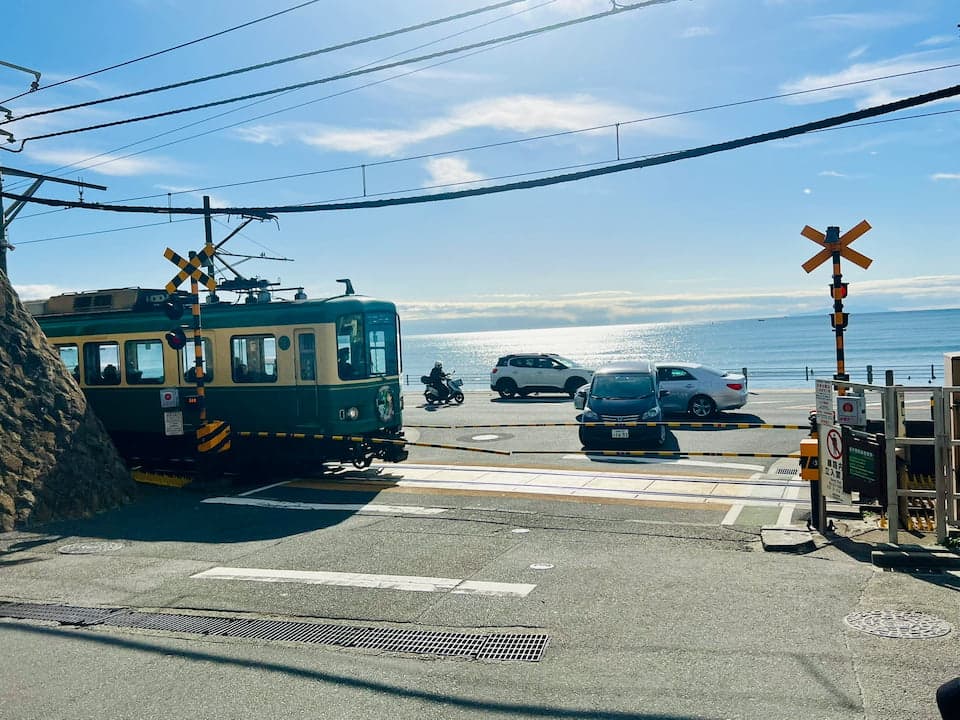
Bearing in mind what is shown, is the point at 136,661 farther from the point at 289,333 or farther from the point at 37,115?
the point at 37,115

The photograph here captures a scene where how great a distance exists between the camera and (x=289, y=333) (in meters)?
14.7

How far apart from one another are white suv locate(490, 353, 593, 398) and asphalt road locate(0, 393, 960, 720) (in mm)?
19456

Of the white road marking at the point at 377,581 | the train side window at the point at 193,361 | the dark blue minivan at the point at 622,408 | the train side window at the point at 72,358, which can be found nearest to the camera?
the white road marking at the point at 377,581

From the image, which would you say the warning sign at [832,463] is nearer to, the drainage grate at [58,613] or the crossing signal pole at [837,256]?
the crossing signal pole at [837,256]

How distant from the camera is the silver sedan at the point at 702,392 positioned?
893 inches

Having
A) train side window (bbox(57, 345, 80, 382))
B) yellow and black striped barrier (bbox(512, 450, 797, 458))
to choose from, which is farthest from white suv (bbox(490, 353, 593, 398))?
train side window (bbox(57, 345, 80, 382))

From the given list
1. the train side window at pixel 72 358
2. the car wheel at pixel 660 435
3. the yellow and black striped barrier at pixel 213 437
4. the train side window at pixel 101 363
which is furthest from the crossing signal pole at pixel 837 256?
the train side window at pixel 72 358

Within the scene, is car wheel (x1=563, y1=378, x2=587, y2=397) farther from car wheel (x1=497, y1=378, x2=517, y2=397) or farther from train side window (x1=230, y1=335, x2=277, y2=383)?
train side window (x1=230, y1=335, x2=277, y2=383)

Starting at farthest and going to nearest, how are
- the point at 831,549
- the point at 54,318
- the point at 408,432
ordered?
the point at 408,432, the point at 54,318, the point at 831,549

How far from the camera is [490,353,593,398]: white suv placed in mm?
31328

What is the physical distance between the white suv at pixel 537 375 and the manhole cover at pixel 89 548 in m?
22.2

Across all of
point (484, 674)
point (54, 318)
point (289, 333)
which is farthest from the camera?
point (54, 318)

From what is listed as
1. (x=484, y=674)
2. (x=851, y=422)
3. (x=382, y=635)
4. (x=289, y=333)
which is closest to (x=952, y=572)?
(x=851, y=422)

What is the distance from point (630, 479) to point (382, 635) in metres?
7.70
